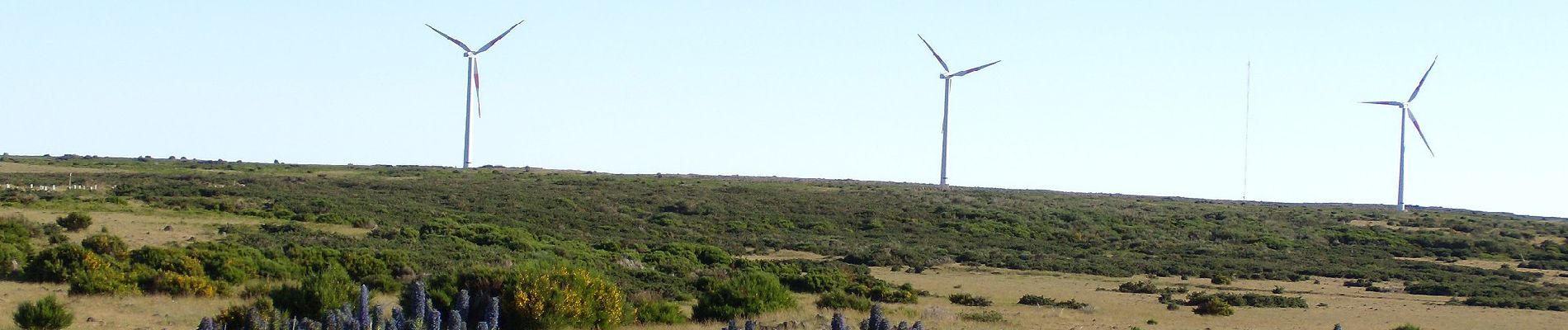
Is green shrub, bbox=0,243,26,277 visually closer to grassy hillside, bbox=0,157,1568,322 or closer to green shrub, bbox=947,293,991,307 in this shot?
grassy hillside, bbox=0,157,1568,322

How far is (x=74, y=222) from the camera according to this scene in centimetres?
3675

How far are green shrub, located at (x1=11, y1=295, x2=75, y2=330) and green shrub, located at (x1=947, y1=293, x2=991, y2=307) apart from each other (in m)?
16.4

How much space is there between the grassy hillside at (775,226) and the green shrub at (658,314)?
12.9 feet

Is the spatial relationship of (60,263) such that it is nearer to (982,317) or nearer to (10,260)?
(10,260)

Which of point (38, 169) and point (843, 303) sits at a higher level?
point (38, 169)

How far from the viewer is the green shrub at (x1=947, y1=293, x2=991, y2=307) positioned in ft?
95.0

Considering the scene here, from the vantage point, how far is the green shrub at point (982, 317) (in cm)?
2394

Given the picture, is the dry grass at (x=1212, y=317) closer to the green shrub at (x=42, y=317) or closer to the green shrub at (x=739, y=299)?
the green shrub at (x=739, y=299)

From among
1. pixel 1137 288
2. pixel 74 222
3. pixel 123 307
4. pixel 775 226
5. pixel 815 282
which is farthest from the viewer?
pixel 775 226

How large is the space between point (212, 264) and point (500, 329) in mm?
9237

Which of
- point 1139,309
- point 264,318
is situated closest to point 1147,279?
point 1139,309

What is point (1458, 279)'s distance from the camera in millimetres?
40500

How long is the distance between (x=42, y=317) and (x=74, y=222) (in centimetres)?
2028

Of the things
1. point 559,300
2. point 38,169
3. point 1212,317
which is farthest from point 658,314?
point 38,169
